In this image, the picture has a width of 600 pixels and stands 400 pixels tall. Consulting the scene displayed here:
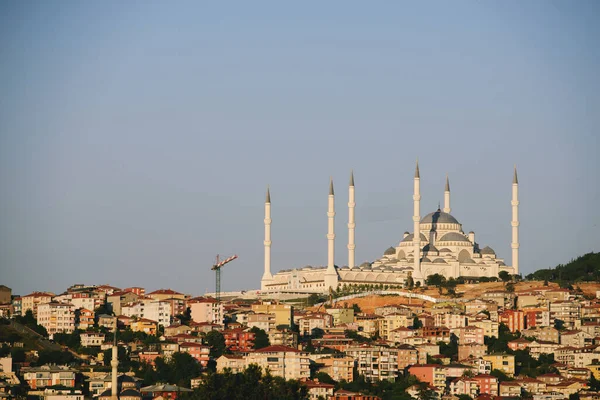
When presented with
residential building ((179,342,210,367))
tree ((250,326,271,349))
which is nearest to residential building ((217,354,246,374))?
residential building ((179,342,210,367))

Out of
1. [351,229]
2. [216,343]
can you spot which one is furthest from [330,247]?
[216,343]

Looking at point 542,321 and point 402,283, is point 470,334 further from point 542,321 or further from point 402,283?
point 402,283

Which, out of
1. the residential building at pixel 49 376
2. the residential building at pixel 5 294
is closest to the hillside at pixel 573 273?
the residential building at pixel 5 294

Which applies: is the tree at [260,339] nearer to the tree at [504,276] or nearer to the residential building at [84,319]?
the residential building at [84,319]

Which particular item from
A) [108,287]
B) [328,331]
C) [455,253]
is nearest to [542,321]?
[328,331]

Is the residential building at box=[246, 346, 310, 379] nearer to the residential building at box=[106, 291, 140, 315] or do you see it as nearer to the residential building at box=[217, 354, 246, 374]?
the residential building at box=[217, 354, 246, 374]

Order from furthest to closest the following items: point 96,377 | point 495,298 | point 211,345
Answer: point 495,298 < point 211,345 < point 96,377
